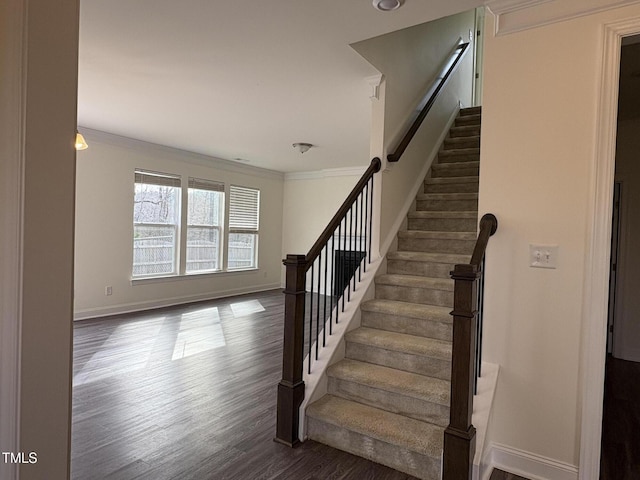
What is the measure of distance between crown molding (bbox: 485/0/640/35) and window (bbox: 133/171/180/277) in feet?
16.9

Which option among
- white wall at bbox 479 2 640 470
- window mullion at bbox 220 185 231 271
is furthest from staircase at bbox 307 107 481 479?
window mullion at bbox 220 185 231 271

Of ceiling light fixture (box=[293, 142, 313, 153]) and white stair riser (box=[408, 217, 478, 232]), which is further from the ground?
ceiling light fixture (box=[293, 142, 313, 153])

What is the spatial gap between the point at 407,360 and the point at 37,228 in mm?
2109

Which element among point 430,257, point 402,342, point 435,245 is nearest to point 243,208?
point 435,245

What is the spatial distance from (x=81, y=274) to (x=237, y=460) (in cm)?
413

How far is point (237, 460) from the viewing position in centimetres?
211

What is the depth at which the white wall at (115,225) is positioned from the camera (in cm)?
517

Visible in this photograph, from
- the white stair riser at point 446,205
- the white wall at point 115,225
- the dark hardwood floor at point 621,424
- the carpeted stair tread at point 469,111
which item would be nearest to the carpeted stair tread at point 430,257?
the white stair riser at point 446,205

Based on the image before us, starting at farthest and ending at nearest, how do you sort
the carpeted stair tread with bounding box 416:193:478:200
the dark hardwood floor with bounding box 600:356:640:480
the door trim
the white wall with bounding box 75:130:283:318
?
1. the white wall with bounding box 75:130:283:318
2. the carpeted stair tread with bounding box 416:193:478:200
3. the dark hardwood floor with bounding box 600:356:640:480
4. the door trim

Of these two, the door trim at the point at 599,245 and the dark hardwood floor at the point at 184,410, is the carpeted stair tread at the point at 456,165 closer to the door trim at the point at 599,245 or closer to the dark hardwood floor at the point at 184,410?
the door trim at the point at 599,245

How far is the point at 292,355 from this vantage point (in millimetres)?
2271

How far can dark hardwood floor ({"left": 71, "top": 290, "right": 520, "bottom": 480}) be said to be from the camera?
2043mm

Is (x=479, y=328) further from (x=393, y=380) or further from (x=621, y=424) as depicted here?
(x=621, y=424)

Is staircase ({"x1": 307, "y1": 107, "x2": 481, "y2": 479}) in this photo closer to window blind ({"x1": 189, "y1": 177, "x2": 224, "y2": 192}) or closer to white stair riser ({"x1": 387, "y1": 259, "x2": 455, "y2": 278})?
white stair riser ({"x1": 387, "y1": 259, "x2": 455, "y2": 278})
